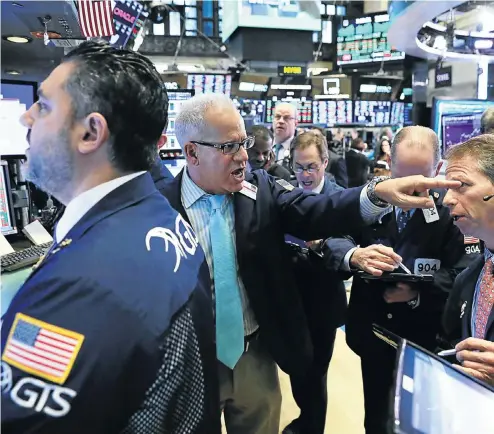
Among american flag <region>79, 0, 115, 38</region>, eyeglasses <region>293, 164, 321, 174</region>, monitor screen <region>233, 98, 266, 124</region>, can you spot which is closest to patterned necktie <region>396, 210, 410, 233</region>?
eyeglasses <region>293, 164, 321, 174</region>

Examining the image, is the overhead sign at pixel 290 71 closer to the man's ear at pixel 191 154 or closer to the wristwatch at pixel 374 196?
the man's ear at pixel 191 154

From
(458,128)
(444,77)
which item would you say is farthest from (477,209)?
(444,77)

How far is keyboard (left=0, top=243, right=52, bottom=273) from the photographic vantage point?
5.99ft

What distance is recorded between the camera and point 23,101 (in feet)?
10.7

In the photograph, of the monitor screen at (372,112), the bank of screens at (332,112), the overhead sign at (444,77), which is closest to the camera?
the overhead sign at (444,77)

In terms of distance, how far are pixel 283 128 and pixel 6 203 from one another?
Answer: 2.52 meters

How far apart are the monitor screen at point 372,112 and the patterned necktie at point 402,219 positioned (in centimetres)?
919

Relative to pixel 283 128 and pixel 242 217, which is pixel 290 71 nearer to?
pixel 283 128

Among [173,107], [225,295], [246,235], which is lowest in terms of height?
[225,295]

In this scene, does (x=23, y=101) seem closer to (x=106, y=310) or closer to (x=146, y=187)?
(x=146, y=187)

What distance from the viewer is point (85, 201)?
96 cm

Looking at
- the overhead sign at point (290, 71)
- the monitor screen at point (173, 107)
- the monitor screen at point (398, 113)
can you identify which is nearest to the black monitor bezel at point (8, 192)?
the monitor screen at point (173, 107)

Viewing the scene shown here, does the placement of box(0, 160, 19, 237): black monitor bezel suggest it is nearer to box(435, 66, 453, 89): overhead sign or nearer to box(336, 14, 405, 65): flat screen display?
box(435, 66, 453, 89): overhead sign

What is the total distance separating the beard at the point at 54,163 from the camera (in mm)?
984
